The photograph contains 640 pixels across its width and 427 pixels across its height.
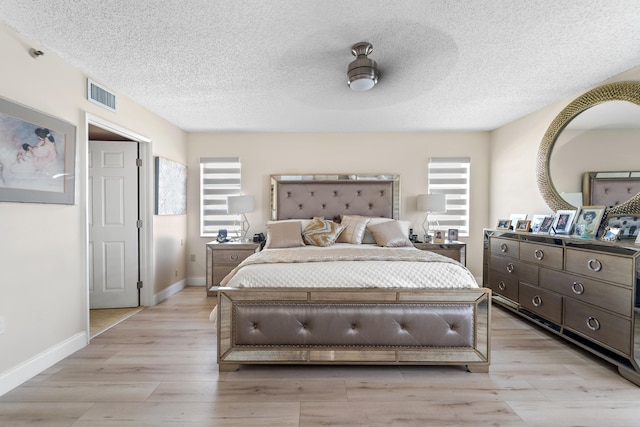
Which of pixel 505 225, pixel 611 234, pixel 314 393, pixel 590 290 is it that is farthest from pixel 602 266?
pixel 314 393

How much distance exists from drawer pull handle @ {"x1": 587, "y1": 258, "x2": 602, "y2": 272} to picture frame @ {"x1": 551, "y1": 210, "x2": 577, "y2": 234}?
64 centimetres

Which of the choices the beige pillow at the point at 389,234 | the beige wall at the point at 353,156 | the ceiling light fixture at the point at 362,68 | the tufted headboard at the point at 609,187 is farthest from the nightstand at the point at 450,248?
the ceiling light fixture at the point at 362,68

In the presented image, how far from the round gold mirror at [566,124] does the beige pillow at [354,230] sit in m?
2.07

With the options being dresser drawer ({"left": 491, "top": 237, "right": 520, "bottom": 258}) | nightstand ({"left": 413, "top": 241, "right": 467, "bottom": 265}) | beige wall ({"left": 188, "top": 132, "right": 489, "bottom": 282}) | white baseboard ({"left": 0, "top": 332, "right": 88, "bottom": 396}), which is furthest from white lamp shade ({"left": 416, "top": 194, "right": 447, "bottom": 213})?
white baseboard ({"left": 0, "top": 332, "right": 88, "bottom": 396})

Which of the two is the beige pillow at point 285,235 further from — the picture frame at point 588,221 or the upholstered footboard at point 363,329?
the picture frame at point 588,221

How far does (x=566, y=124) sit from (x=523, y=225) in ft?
3.77

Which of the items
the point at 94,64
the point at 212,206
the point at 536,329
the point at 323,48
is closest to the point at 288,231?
the point at 212,206

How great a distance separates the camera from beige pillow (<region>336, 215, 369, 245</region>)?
3.66 metres

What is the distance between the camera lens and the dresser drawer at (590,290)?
1996mm

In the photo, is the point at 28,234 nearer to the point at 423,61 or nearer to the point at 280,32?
the point at 280,32

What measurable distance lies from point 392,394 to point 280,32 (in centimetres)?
249

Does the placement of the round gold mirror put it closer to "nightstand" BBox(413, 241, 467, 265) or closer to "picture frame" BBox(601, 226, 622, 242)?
"picture frame" BBox(601, 226, 622, 242)

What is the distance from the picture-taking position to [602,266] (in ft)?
7.06

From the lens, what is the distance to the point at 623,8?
1697mm
